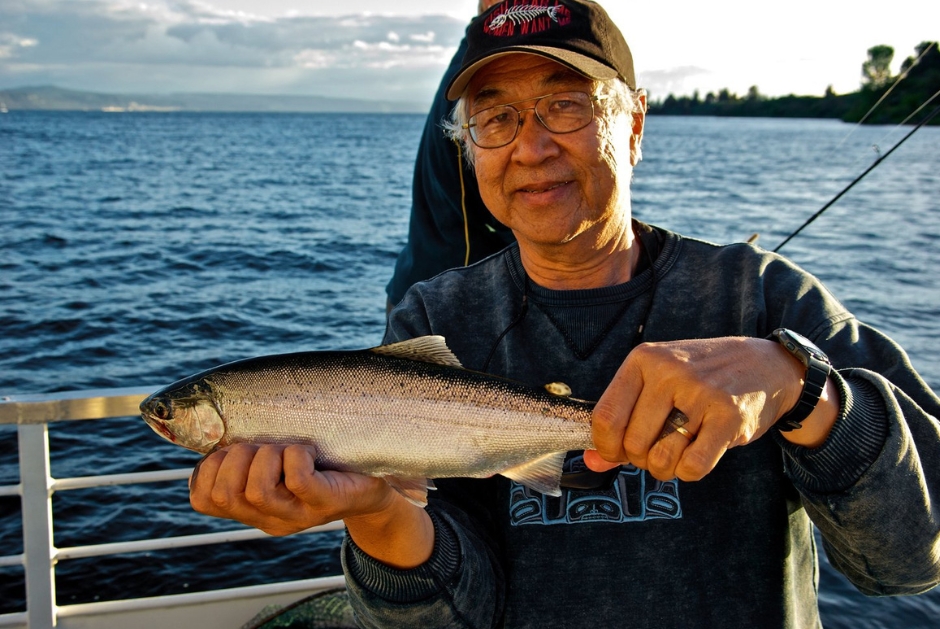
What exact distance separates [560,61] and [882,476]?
1.69 m

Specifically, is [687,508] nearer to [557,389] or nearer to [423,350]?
[557,389]

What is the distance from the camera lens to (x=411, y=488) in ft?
8.13

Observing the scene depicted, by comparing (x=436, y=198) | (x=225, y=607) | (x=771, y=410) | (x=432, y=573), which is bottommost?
(x=225, y=607)

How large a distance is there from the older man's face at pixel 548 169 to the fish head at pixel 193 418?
131 cm

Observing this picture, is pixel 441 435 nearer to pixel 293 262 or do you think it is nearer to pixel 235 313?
pixel 235 313

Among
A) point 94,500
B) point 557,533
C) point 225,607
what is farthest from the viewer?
point 94,500

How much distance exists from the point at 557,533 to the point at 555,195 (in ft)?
3.98

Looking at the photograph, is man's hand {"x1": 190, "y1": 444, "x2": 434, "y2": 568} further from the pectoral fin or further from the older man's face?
the older man's face

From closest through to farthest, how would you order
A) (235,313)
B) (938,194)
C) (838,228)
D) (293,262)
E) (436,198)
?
(436,198)
(235,313)
(293,262)
(838,228)
(938,194)

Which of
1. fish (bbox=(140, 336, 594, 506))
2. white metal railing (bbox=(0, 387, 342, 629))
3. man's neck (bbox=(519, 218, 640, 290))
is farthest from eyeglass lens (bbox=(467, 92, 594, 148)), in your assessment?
white metal railing (bbox=(0, 387, 342, 629))

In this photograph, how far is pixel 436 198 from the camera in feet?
16.5

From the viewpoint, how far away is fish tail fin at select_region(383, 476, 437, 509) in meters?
2.45

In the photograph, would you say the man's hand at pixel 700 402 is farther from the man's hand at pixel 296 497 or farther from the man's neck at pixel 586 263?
the man's neck at pixel 586 263

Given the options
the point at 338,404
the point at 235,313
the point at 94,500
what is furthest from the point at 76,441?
the point at 338,404
